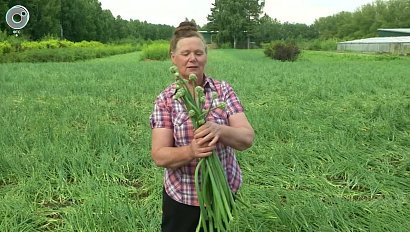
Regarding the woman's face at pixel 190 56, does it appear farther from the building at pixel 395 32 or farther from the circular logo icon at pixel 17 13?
the building at pixel 395 32

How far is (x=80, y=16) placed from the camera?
49.8m

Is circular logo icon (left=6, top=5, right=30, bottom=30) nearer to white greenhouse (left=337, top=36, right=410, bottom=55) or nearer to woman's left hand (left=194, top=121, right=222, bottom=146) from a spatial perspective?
woman's left hand (left=194, top=121, right=222, bottom=146)

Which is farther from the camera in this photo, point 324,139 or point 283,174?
point 324,139

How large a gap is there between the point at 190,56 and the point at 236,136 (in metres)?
0.31

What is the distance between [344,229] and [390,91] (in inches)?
287

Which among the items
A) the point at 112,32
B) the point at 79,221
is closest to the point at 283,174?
the point at 79,221

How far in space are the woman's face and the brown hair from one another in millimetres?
17

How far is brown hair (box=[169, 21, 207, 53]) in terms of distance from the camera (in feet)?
4.65

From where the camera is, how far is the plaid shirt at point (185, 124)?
142cm

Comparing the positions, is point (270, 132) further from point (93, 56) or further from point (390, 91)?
point (93, 56)

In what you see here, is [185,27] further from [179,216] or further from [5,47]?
[5,47]

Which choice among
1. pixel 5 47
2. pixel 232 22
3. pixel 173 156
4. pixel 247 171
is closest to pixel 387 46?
pixel 232 22

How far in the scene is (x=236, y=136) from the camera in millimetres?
1320

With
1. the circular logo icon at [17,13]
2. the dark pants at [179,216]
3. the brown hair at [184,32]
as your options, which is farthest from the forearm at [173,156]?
the circular logo icon at [17,13]
